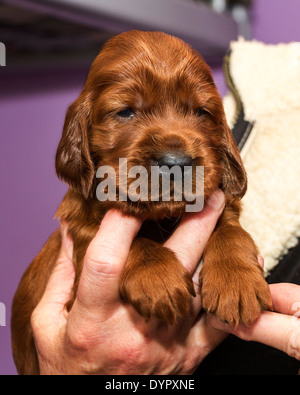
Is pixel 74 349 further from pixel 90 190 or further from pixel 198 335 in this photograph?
pixel 90 190

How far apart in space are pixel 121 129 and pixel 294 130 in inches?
31.7

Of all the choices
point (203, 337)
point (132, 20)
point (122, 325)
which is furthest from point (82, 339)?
point (132, 20)

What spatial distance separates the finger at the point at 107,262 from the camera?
4.41 ft

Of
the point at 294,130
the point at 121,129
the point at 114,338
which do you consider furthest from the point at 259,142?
the point at 114,338

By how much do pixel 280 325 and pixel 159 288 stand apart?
35 centimetres

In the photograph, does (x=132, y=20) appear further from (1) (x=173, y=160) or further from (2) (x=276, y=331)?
(2) (x=276, y=331)

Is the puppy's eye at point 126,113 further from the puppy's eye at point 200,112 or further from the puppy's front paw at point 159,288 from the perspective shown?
the puppy's front paw at point 159,288

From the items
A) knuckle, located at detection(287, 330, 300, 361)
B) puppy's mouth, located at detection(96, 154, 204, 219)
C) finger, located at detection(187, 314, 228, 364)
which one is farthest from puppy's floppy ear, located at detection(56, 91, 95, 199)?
knuckle, located at detection(287, 330, 300, 361)

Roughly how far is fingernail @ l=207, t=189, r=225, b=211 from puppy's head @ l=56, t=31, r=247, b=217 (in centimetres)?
7

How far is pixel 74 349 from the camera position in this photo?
1.44 m

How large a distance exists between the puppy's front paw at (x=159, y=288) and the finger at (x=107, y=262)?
0.04 meters

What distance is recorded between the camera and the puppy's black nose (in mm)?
1275

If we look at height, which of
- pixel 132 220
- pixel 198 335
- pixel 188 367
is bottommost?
pixel 188 367

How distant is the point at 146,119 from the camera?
4.88ft
